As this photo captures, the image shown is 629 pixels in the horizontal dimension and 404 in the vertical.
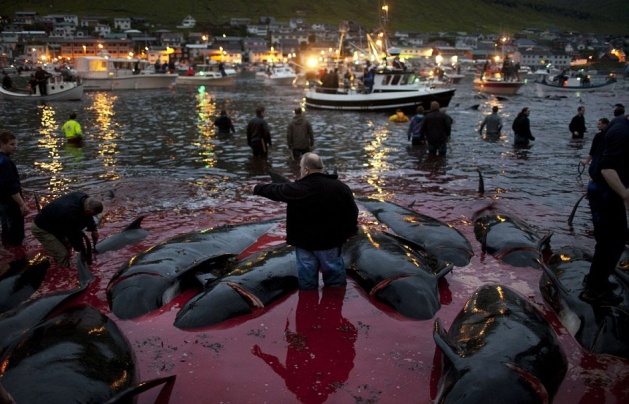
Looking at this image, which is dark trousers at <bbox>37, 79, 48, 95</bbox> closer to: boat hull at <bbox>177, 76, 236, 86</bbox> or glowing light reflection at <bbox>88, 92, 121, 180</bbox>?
glowing light reflection at <bbox>88, 92, 121, 180</bbox>

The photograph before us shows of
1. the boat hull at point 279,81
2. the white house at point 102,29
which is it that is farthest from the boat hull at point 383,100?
the white house at point 102,29

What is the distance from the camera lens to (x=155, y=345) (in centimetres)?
577

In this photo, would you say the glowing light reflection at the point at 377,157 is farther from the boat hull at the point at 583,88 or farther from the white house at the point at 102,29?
the white house at the point at 102,29

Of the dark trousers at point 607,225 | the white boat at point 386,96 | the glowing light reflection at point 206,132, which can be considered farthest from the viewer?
the white boat at point 386,96

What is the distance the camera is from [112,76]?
54.3m

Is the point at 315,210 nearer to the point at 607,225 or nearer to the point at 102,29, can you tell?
the point at 607,225

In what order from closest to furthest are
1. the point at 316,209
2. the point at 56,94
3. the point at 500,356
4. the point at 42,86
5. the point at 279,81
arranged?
the point at 500,356, the point at 316,209, the point at 56,94, the point at 42,86, the point at 279,81

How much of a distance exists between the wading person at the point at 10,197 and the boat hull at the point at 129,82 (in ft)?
156

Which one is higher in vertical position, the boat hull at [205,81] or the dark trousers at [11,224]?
the boat hull at [205,81]

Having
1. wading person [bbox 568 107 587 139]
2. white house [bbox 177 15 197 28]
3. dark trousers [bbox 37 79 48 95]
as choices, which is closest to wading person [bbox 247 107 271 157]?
wading person [bbox 568 107 587 139]

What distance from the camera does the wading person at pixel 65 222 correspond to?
25.8 feet

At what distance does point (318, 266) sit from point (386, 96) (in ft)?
89.5

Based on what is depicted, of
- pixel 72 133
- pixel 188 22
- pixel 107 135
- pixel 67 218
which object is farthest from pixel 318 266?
pixel 188 22

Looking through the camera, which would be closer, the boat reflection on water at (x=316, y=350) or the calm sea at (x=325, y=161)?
the boat reflection on water at (x=316, y=350)
